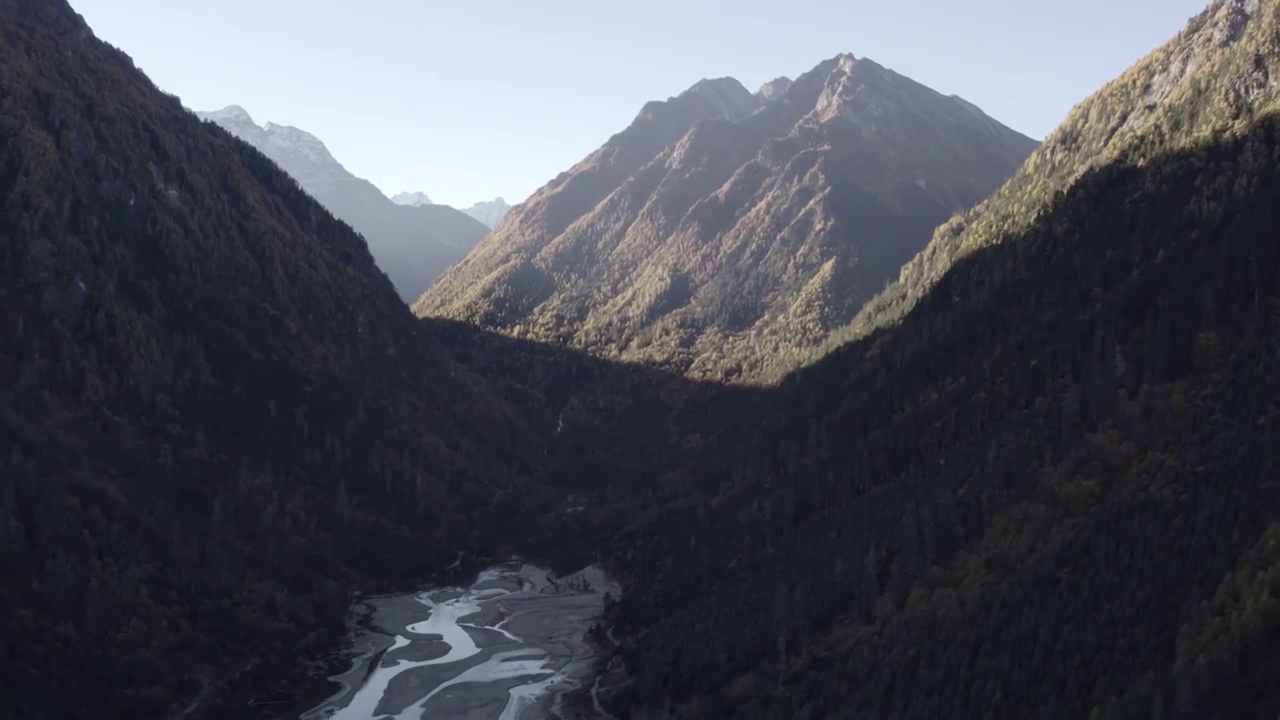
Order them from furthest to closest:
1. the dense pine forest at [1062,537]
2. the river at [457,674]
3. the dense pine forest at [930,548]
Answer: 1. the river at [457,674]
2. the dense pine forest at [930,548]
3. the dense pine forest at [1062,537]

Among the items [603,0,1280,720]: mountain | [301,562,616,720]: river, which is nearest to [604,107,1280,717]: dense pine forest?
[603,0,1280,720]: mountain

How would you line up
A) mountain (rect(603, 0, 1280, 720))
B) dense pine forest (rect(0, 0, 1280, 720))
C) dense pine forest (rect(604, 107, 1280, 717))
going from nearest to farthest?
mountain (rect(603, 0, 1280, 720)), dense pine forest (rect(604, 107, 1280, 717)), dense pine forest (rect(0, 0, 1280, 720))

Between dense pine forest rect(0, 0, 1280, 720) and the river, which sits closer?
dense pine forest rect(0, 0, 1280, 720)

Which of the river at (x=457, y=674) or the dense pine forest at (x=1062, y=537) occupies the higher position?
the dense pine forest at (x=1062, y=537)

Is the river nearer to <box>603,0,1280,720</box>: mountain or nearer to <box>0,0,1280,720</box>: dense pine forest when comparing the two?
<box>0,0,1280,720</box>: dense pine forest

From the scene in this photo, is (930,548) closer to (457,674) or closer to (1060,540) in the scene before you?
(1060,540)

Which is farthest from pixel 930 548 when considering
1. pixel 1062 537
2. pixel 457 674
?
pixel 457 674

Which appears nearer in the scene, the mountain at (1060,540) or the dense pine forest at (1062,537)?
the mountain at (1060,540)

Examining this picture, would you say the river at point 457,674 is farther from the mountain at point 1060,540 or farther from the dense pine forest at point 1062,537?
the dense pine forest at point 1062,537

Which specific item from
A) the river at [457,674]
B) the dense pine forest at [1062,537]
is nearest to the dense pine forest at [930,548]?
the dense pine forest at [1062,537]
